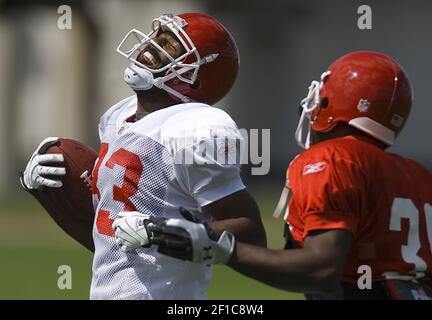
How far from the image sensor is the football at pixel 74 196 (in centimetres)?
356

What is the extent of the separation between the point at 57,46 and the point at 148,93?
11831 mm

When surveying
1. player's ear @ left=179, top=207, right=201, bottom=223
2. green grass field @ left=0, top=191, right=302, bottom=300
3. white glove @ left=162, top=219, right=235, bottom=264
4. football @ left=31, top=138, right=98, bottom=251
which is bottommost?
green grass field @ left=0, top=191, right=302, bottom=300

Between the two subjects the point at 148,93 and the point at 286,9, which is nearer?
the point at 148,93

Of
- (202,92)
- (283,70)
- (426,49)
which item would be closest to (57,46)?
(283,70)

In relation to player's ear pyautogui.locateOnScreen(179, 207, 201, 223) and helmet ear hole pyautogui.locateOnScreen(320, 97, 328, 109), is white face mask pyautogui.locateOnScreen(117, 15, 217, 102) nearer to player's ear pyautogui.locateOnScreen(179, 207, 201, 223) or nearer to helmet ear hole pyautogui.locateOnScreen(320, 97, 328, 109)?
helmet ear hole pyautogui.locateOnScreen(320, 97, 328, 109)

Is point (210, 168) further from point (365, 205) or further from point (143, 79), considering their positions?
point (365, 205)

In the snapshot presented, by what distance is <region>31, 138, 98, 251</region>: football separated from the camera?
3.56 meters

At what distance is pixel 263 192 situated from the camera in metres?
13.0

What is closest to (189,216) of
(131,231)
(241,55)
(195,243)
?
(195,243)

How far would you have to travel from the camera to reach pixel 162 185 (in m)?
3.21

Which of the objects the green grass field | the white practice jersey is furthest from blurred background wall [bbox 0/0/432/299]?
the white practice jersey

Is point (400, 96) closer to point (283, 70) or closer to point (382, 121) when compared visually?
point (382, 121)

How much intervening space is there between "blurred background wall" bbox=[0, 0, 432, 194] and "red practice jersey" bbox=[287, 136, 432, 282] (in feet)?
35.0
